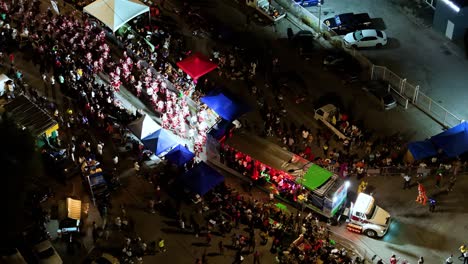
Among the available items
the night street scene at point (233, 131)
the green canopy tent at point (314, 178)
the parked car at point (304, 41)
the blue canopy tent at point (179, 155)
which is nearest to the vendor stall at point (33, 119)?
the night street scene at point (233, 131)

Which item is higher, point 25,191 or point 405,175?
point 25,191

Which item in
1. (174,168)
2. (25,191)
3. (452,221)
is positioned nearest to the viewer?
(25,191)

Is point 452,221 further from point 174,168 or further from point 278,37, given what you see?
point 278,37

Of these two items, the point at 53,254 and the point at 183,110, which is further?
the point at 183,110

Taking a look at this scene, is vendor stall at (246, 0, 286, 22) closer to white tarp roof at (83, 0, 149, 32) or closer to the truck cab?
white tarp roof at (83, 0, 149, 32)

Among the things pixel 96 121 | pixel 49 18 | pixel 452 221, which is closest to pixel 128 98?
pixel 96 121

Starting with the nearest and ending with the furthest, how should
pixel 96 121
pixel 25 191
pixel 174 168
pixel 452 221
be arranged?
1. pixel 25 191
2. pixel 452 221
3. pixel 174 168
4. pixel 96 121
